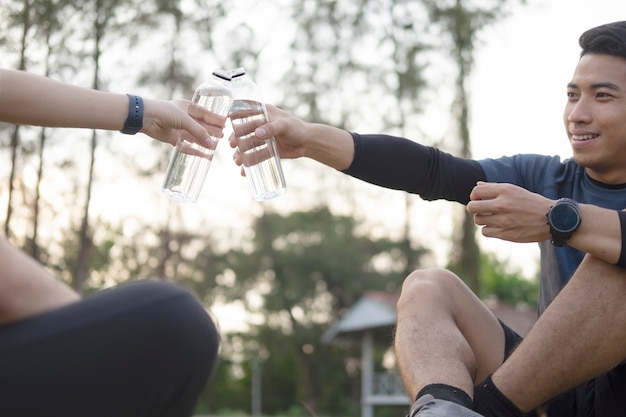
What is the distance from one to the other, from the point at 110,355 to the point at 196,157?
1.58m

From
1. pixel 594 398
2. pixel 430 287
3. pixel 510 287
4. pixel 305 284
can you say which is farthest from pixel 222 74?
pixel 510 287

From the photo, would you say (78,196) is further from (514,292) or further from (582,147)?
(514,292)

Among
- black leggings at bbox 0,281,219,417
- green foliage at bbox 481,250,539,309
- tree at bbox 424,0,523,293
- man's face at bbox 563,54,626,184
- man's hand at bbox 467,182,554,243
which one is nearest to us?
black leggings at bbox 0,281,219,417

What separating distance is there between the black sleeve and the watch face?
605mm

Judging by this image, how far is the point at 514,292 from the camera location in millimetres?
52500

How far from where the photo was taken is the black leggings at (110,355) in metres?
1.21

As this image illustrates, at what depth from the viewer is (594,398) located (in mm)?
2449

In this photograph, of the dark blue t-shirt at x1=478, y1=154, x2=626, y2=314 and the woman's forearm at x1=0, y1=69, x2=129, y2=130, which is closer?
the woman's forearm at x1=0, y1=69, x2=129, y2=130

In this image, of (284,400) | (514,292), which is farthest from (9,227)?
(514,292)

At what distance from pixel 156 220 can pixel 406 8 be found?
9.01 metres

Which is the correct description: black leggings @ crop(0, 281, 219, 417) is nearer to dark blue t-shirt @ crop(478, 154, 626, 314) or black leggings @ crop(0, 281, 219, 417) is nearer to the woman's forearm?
the woman's forearm

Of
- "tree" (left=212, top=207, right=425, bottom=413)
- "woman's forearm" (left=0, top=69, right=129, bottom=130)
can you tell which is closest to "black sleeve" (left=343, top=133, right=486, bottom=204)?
"woman's forearm" (left=0, top=69, right=129, bottom=130)

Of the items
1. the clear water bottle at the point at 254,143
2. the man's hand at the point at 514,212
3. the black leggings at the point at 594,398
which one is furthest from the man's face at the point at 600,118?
the clear water bottle at the point at 254,143

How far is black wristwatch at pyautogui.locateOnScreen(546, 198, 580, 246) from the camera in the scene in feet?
7.77
